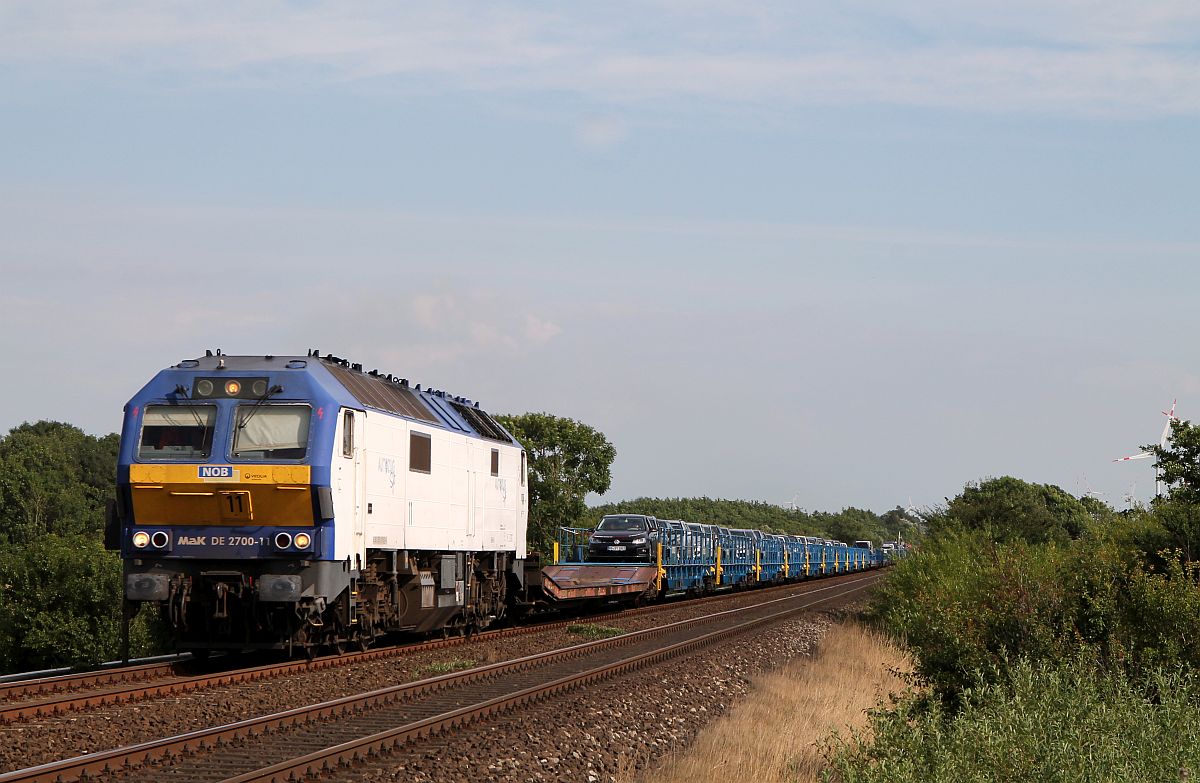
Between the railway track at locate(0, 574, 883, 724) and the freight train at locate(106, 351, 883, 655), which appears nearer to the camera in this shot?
the railway track at locate(0, 574, 883, 724)

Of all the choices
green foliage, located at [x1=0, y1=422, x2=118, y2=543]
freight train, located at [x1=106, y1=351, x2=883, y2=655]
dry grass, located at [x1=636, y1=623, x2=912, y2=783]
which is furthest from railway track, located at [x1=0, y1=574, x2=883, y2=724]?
green foliage, located at [x1=0, y1=422, x2=118, y2=543]

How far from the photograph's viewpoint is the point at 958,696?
1333 cm

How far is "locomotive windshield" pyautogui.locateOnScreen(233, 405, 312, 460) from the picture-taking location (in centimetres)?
1716

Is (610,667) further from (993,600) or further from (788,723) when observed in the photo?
(993,600)

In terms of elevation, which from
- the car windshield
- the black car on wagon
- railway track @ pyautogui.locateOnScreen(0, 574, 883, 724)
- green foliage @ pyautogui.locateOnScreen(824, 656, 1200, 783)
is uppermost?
the car windshield

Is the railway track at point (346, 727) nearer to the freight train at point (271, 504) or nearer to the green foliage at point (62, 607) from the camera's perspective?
the freight train at point (271, 504)

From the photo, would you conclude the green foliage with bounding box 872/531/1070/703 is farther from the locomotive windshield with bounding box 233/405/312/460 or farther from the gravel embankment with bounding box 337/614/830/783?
the locomotive windshield with bounding box 233/405/312/460

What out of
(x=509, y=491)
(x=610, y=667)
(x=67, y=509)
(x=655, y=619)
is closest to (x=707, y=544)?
(x=655, y=619)

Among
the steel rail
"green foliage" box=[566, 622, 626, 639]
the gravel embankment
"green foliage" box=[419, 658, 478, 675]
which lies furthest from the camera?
"green foliage" box=[566, 622, 626, 639]

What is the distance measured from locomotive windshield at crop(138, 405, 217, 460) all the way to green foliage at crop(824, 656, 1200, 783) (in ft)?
32.2

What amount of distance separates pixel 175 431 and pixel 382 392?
3729mm

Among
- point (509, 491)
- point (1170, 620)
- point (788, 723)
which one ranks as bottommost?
point (788, 723)

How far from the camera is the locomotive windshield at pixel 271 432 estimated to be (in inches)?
675

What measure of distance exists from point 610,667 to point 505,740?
6255mm
